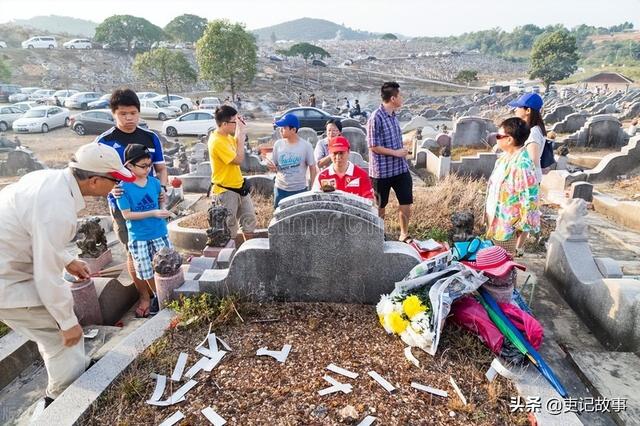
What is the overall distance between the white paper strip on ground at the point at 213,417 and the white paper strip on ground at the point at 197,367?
39 centimetres

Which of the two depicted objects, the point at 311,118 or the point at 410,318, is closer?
the point at 410,318

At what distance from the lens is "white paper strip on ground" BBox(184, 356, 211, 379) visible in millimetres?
2933

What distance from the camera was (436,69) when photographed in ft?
267

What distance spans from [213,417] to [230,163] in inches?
108

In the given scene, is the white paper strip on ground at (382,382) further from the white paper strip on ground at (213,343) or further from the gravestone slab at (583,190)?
the gravestone slab at (583,190)

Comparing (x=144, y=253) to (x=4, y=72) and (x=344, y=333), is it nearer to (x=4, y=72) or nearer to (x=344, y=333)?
(x=344, y=333)

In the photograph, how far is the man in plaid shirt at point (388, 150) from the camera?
183 inches

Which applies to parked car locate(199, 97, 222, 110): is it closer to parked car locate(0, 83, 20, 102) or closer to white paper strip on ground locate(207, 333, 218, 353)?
parked car locate(0, 83, 20, 102)

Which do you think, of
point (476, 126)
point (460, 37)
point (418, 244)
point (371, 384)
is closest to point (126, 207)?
point (371, 384)

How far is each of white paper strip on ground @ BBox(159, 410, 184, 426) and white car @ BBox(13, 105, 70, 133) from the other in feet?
76.8

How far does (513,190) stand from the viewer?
157 inches

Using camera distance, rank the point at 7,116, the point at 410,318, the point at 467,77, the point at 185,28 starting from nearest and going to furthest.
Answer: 1. the point at 410,318
2. the point at 7,116
3. the point at 467,77
4. the point at 185,28

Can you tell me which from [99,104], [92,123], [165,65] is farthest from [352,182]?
[165,65]

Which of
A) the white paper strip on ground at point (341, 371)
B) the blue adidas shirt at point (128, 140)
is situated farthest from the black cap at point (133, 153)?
the white paper strip on ground at point (341, 371)
